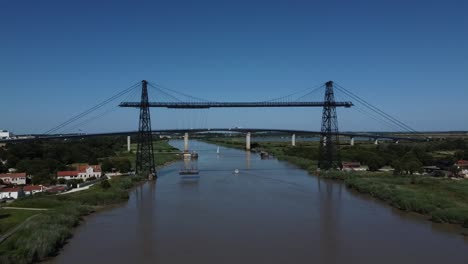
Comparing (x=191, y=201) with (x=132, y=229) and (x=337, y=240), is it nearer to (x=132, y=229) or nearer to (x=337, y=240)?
(x=132, y=229)

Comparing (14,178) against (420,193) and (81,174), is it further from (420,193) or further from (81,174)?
(420,193)

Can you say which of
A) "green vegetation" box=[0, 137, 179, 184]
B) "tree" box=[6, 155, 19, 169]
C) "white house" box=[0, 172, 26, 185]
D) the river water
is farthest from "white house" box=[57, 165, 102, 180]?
the river water

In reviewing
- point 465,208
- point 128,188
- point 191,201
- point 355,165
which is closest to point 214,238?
point 191,201

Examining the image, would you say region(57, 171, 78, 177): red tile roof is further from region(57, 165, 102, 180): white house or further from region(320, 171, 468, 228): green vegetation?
region(320, 171, 468, 228): green vegetation

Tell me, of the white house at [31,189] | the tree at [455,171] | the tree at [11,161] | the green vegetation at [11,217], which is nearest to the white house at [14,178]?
the white house at [31,189]

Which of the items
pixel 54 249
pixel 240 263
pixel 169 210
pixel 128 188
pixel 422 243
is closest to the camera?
pixel 240 263

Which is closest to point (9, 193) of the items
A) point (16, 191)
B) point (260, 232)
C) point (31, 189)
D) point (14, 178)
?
point (16, 191)

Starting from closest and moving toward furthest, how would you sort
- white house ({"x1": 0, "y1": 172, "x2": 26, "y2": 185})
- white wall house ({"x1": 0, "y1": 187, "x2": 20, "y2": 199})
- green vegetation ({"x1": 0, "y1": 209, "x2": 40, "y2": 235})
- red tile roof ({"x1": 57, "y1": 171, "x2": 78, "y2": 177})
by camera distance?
green vegetation ({"x1": 0, "y1": 209, "x2": 40, "y2": 235}), white wall house ({"x1": 0, "y1": 187, "x2": 20, "y2": 199}), white house ({"x1": 0, "y1": 172, "x2": 26, "y2": 185}), red tile roof ({"x1": 57, "y1": 171, "x2": 78, "y2": 177})
